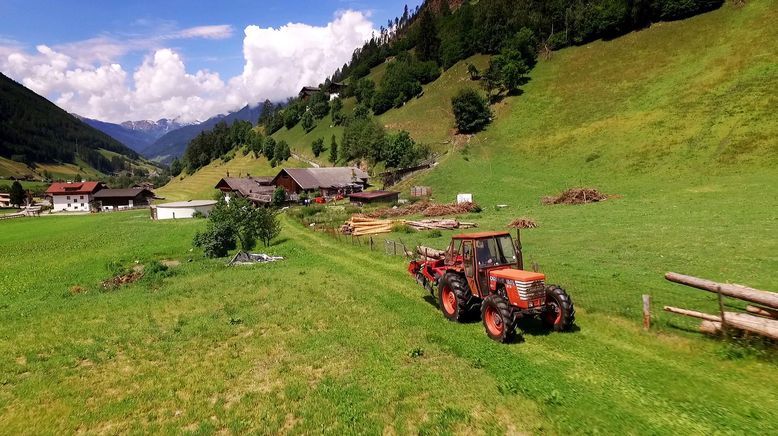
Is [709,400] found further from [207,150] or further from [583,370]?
[207,150]

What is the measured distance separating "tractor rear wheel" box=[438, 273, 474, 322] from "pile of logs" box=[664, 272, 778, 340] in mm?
5912

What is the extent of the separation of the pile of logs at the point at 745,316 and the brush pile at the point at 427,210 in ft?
114

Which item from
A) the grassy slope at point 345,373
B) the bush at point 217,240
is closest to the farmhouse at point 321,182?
the bush at point 217,240

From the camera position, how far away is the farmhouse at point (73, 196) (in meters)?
111

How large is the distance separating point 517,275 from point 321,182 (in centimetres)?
7267

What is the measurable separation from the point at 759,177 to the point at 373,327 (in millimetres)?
45138

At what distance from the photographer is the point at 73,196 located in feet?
366

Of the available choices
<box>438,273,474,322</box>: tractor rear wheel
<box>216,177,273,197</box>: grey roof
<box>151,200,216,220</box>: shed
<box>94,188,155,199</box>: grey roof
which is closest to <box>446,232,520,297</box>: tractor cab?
<box>438,273,474,322</box>: tractor rear wheel

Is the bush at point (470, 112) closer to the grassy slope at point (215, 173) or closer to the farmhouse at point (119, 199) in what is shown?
the grassy slope at point (215, 173)

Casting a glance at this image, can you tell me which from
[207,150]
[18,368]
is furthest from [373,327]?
[207,150]

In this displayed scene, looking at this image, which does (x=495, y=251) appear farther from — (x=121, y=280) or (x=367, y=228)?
(x=367, y=228)

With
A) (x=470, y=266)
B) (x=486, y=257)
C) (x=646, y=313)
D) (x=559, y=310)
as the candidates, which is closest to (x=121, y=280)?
(x=470, y=266)

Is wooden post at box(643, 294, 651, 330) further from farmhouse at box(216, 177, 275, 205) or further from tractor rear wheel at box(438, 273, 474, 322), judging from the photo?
farmhouse at box(216, 177, 275, 205)

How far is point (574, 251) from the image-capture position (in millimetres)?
24312
